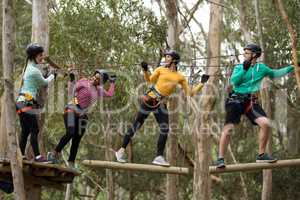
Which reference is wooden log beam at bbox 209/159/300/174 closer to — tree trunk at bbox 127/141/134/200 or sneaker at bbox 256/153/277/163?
sneaker at bbox 256/153/277/163

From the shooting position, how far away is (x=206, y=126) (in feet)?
27.9

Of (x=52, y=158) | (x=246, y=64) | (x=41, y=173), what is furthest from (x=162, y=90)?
(x=41, y=173)

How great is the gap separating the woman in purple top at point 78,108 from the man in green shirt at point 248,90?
1.42 m

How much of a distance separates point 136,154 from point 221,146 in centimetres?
1087

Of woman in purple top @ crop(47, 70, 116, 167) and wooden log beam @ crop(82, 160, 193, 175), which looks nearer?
woman in purple top @ crop(47, 70, 116, 167)

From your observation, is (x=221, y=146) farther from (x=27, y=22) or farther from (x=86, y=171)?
(x=86, y=171)

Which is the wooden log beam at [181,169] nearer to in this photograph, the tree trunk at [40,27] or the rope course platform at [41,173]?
the rope course platform at [41,173]

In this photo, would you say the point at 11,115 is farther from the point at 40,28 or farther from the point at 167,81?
the point at 40,28

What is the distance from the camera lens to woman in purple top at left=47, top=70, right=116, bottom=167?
725cm

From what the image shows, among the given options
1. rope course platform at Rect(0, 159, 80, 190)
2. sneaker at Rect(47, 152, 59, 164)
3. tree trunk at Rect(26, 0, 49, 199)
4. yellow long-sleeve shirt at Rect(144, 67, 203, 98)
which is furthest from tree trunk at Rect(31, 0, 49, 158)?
yellow long-sleeve shirt at Rect(144, 67, 203, 98)

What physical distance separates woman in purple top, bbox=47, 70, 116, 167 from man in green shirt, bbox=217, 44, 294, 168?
4.65ft

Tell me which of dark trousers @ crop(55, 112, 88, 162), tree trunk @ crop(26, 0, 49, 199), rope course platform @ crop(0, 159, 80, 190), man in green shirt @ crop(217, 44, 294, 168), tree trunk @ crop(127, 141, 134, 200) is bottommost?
tree trunk @ crop(127, 141, 134, 200)

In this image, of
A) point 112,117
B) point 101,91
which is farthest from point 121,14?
point 101,91

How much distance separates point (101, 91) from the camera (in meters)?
7.46
